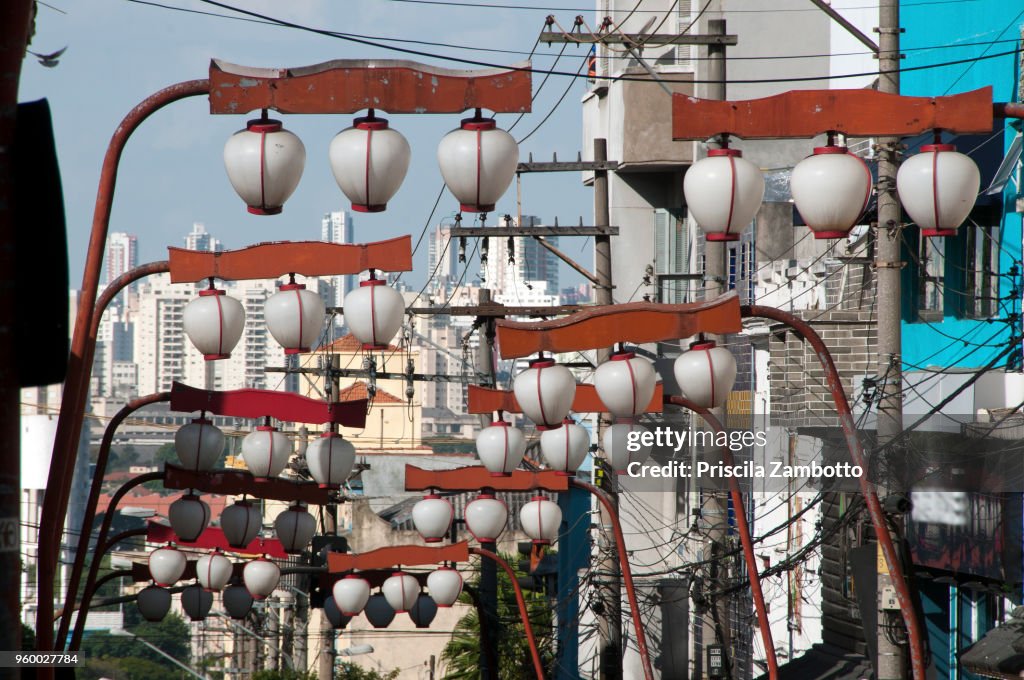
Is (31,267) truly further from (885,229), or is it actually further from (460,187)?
(885,229)

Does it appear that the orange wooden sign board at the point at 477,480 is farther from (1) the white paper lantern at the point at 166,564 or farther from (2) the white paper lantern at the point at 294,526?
(1) the white paper lantern at the point at 166,564

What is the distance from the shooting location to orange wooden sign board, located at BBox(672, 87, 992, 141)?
8086 millimetres

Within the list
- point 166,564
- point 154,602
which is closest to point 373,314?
point 166,564

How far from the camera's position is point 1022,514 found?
48.0 feet

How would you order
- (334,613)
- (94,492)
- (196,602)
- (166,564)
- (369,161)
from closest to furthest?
(369,161) < (94,492) < (166,564) < (196,602) < (334,613)

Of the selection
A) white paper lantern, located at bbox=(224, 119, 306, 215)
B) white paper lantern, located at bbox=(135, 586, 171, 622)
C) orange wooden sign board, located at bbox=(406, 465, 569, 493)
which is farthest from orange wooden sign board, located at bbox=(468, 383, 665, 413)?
white paper lantern, located at bbox=(224, 119, 306, 215)

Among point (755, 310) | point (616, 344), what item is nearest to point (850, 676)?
point (616, 344)

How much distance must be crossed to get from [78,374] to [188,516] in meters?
8.64

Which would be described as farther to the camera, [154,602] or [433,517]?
[154,602]

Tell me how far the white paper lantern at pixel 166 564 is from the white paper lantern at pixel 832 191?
13716mm

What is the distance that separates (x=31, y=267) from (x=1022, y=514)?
12.7 m

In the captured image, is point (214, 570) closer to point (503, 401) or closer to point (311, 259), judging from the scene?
point (503, 401)

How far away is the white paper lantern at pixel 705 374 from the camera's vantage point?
A: 1063 cm

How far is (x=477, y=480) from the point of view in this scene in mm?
19031
